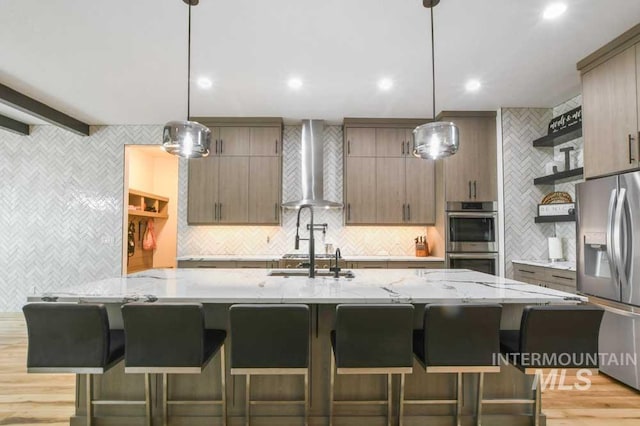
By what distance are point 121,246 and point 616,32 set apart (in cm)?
595

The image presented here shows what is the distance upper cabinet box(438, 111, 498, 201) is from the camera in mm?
4387

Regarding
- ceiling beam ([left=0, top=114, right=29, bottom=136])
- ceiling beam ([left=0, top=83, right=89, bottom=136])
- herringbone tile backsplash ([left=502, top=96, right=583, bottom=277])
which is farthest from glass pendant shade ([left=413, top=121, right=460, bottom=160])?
ceiling beam ([left=0, top=114, right=29, bottom=136])

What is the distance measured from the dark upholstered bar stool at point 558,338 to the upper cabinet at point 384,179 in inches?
118

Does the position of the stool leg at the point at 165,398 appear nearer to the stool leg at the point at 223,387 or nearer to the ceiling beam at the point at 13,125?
the stool leg at the point at 223,387

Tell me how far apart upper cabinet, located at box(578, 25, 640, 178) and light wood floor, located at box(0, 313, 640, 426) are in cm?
174

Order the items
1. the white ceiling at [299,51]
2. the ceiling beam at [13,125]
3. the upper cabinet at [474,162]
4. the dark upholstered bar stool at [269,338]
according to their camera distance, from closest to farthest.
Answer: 1. the dark upholstered bar stool at [269,338]
2. the white ceiling at [299,51]
3. the upper cabinet at [474,162]
4. the ceiling beam at [13,125]

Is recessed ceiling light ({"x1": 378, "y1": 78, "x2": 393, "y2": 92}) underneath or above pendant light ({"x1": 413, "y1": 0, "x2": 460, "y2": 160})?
above

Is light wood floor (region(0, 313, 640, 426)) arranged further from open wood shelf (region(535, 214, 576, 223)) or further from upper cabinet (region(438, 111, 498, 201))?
upper cabinet (region(438, 111, 498, 201))

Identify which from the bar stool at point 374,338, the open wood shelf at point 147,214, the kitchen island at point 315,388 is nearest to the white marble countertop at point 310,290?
the kitchen island at point 315,388

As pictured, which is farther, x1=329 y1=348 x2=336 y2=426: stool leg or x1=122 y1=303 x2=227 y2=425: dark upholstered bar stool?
x1=329 y1=348 x2=336 y2=426: stool leg

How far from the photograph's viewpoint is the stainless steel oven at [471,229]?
4.36 meters

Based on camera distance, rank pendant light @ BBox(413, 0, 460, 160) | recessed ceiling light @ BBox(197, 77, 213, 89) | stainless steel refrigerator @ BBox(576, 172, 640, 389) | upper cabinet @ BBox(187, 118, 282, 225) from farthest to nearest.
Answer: upper cabinet @ BBox(187, 118, 282, 225) < recessed ceiling light @ BBox(197, 77, 213, 89) < stainless steel refrigerator @ BBox(576, 172, 640, 389) < pendant light @ BBox(413, 0, 460, 160)

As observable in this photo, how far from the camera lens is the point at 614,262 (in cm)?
270

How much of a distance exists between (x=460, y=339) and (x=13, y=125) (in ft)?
19.7
